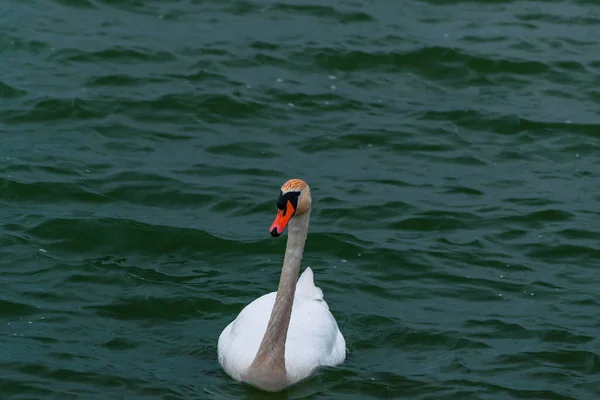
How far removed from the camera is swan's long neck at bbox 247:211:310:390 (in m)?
8.55

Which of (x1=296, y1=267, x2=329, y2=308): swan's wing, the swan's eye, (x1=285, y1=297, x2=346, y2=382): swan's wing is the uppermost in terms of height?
the swan's eye

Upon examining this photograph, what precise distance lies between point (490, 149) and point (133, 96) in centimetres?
428

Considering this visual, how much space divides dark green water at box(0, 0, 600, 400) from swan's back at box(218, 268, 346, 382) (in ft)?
0.43

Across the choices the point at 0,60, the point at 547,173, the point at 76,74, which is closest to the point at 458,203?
the point at 547,173

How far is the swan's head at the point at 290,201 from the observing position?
8.15 metres

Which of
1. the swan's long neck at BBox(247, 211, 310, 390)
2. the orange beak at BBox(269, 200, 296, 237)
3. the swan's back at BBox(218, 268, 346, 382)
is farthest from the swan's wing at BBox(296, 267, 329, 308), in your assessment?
the orange beak at BBox(269, 200, 296, 237)

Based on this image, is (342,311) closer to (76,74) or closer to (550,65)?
(76,74)

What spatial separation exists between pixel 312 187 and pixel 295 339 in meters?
3.47

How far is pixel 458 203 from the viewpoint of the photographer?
1212cm

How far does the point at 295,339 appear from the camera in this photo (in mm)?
9062

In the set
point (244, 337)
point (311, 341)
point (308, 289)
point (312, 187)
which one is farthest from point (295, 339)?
point (312, 187)

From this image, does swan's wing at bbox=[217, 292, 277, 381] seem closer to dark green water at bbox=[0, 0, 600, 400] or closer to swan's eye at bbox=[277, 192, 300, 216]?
dark green water at bbox=[0, 0, 600, 400]

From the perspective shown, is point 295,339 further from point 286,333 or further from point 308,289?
point 308,289

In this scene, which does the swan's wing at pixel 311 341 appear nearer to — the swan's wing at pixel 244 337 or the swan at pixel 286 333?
the swan at pixel 286 333
